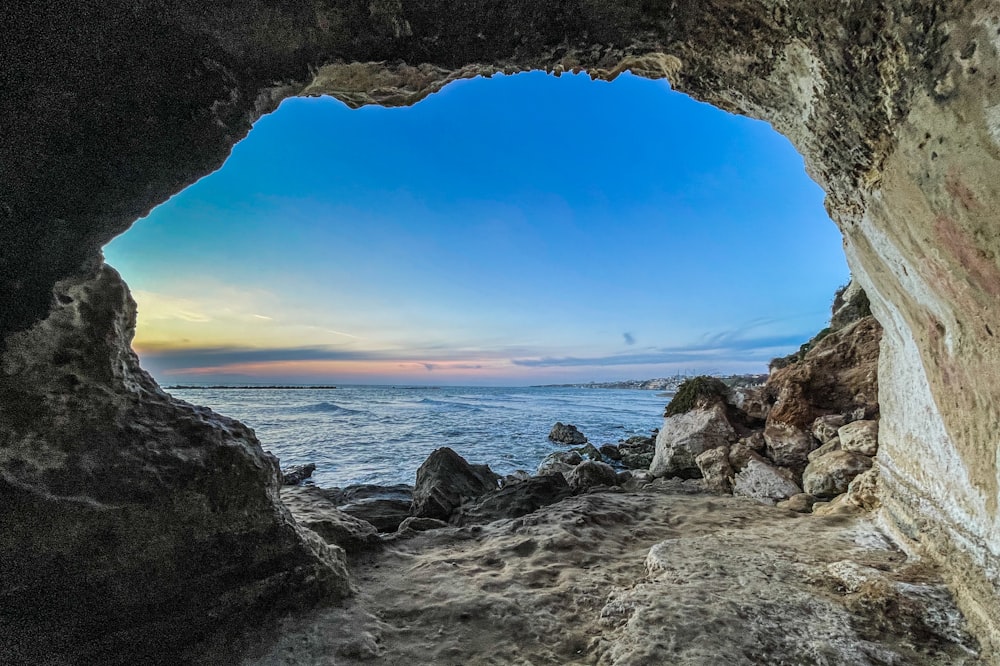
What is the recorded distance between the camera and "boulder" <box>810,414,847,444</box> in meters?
8.09

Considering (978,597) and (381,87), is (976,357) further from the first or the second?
(381,87)

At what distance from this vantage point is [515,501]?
7.74 meters

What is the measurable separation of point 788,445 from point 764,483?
1215 mm

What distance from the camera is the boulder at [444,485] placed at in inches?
311

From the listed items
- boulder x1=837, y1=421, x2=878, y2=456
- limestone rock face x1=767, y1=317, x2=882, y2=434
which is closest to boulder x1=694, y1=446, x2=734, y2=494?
limestone rock face x1=767, y1=317, x2=882, y2=434

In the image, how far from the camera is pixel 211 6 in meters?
3.08

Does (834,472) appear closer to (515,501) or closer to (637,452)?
(515,501)

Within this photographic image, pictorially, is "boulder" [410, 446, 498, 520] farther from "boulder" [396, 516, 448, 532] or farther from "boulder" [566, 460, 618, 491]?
"boulder" [566, 460, 618, 491]

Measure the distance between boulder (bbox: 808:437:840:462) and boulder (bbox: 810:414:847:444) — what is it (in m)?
0.33

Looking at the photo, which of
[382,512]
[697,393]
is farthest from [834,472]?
[382,512]

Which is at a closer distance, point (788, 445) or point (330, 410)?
point (788, 445)

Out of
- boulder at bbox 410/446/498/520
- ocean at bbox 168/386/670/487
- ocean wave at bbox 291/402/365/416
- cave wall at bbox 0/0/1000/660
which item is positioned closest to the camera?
cave wall at bbox 0/0/1000/660

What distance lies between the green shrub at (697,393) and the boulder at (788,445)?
2320 millimetres

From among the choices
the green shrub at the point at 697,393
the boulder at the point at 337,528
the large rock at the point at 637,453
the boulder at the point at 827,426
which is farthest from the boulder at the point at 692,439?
the boulder at the point at 337,528
